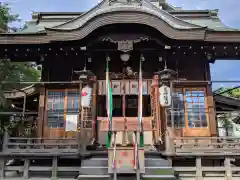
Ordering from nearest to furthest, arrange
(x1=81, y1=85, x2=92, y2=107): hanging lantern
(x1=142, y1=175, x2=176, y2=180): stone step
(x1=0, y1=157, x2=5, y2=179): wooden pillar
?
1. (x1=142, y1=175, x2=176, y2=180): stone step
2. (x1=0, y1=157, x2=5, y2=179): wooden pillar
3. (x1=81, y1=85, x2=92, y2=107): hanging lantern

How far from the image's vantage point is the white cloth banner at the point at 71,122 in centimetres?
996

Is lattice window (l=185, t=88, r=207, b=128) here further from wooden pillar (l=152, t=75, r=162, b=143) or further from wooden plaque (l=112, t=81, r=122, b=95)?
wooden plaque (l=112, t=81, r=122, b=95)

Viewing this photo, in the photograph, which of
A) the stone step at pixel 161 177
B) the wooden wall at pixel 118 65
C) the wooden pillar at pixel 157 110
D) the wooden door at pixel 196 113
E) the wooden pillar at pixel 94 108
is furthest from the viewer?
the wooden wall at pixel 118 65

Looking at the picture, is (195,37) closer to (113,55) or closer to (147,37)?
(147,37)

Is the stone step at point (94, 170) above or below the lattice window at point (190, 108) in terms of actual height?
below

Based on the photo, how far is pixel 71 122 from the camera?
394 inches

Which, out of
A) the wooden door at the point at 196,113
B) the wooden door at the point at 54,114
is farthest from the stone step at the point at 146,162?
the wooden door at the point at 54,114

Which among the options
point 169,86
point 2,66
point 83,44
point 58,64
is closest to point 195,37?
point 169,86

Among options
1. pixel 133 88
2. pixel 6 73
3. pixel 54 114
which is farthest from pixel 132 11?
pixel 6 73

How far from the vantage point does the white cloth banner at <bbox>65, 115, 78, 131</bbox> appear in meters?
9.96

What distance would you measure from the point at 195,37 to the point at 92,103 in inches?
181

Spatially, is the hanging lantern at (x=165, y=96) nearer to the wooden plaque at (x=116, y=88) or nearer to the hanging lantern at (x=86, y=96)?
the wooden plaque at (x=116, y=88)

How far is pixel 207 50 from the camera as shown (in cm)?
973

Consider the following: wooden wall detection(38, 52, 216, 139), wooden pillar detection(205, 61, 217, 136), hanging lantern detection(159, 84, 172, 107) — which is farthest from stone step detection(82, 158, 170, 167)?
wooden wall detection(38, 52, 216, 139)
